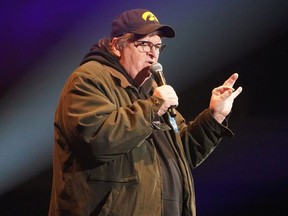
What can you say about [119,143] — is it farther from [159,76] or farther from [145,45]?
[145,45]

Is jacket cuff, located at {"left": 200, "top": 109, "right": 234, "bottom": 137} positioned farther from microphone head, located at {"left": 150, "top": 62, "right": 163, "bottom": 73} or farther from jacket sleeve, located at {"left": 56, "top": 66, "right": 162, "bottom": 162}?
jacket sleeve, located at {"left": 56, "top": 66, "right": 162, "bottom": 162}

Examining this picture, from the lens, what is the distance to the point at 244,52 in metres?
2.67

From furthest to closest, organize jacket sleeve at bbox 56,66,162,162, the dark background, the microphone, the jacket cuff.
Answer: the dark background
the jacket cuff
the microphone
jacket sleeve at bbox 56,66,162,162

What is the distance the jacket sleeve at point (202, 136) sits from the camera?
1703 mm

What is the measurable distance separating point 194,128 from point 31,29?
3.46 feet

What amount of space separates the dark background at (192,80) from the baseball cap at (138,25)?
727 mm

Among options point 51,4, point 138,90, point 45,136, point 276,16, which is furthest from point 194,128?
point 276,16

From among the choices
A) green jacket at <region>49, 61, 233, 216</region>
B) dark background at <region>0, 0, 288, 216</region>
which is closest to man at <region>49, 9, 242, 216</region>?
green jacket at <region>49, 61, 233, 216</region>

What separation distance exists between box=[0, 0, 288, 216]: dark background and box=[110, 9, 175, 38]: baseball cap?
0.73m

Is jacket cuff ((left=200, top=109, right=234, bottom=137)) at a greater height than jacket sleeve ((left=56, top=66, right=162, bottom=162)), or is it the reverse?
jacket sleeve ((left=56, top=66, right=162, bottom=162))

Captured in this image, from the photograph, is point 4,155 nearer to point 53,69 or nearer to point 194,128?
point 53,69

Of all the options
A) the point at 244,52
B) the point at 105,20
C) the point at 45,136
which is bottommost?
the point at 244,52

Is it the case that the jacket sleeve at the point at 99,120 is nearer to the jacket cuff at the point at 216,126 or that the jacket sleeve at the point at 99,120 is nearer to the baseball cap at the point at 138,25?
the baseball cap at the point at 138,25

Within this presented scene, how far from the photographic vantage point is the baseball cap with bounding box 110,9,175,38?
156cm
